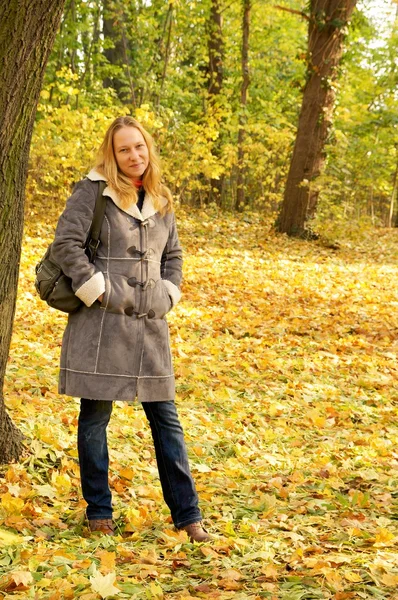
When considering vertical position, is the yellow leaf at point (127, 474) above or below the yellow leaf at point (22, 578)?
below

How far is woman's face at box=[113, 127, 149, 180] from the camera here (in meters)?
3.56

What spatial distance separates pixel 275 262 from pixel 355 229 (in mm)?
4742

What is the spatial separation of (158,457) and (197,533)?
0.43m

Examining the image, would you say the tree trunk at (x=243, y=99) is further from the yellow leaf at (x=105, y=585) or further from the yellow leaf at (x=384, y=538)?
the yellow leaf at (x=105, y=585)

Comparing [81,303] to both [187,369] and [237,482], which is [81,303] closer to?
[237,482]

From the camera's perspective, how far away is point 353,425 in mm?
5938

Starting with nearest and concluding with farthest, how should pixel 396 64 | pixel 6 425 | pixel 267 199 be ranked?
pixel 6 425 → pixel 267 199 → pixel 396 64

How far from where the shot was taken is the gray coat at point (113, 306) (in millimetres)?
3396

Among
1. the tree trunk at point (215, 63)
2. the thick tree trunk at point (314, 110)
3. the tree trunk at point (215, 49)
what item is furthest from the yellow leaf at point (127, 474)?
the tree trunk at point (215, 49)

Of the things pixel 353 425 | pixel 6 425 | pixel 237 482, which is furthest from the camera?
pixel 353 425

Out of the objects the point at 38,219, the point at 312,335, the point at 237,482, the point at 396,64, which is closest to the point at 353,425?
the point at 237,482

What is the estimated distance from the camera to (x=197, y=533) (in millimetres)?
3709

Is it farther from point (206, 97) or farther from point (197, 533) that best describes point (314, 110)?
point (197, 533)

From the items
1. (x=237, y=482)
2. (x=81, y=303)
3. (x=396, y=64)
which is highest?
(x=396, y=64)
